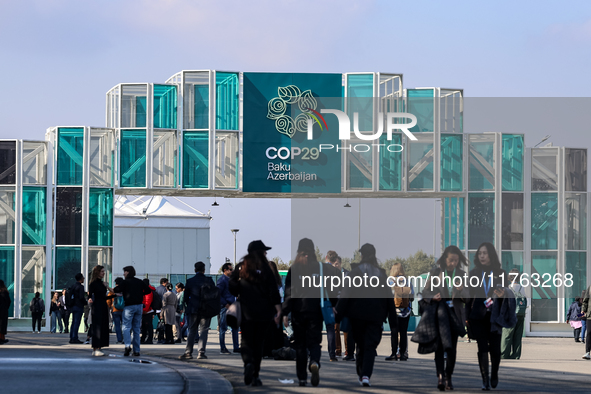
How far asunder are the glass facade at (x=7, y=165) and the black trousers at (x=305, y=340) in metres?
21.2

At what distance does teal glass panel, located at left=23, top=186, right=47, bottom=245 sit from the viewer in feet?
101

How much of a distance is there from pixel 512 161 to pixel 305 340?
20.5m

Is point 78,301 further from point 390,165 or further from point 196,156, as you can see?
point 390,165

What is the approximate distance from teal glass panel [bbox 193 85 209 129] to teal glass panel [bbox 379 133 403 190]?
5.73 m

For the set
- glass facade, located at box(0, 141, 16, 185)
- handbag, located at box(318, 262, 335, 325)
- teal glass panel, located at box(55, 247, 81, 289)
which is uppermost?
glass facade, located at box(0, 141, 16, 185)

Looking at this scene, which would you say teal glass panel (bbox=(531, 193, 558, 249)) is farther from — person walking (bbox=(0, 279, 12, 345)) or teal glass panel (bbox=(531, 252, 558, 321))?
person walking (bbox=(0, 279, 12, 345))

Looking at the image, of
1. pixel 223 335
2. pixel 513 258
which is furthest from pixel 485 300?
pixel 513 258

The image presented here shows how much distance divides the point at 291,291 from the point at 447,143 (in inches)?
786

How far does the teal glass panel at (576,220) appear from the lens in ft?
102

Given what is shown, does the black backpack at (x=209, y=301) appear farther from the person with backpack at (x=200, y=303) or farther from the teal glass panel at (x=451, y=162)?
the teal glass panel at (x=451, y=162)

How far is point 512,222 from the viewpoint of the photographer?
30766 millimetres

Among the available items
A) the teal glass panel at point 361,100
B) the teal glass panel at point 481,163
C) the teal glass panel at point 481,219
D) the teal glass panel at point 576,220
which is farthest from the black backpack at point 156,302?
the teal glass panel at point 576,220

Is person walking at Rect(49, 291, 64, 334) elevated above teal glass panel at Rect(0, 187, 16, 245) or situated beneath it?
situated beneath

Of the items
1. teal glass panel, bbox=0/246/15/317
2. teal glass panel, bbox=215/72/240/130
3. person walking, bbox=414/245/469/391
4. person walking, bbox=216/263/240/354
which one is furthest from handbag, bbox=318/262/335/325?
teal glass panel, bbox=0/246/15/317
